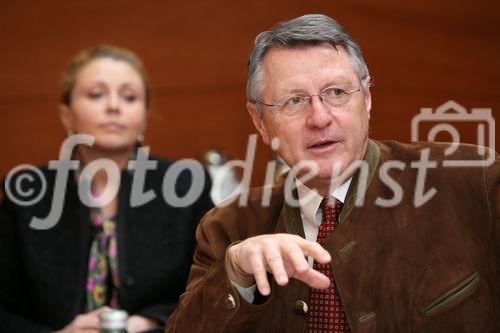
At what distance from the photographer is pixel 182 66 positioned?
133 inches

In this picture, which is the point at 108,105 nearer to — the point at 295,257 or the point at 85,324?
the point at 85,324

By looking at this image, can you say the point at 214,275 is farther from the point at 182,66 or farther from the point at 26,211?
the point at 182,66

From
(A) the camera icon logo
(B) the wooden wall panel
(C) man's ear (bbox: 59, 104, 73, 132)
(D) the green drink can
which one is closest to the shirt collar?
(D) the green drink can

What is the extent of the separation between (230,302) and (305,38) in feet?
1.92

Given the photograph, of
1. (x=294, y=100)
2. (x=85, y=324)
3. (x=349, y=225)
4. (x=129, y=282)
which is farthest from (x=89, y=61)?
(x=349, y=225)

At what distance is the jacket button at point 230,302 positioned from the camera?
149 centimetres

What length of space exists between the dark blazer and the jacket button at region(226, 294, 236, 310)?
81cm

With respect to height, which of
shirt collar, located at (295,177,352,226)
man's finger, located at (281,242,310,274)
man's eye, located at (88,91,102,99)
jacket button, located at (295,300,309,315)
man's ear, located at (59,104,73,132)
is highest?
man's eye, located at (88,91,102,99)

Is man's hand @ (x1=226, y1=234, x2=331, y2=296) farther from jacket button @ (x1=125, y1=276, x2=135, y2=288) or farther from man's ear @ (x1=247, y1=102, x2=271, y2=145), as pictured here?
jacket button @ (x1=125, y1=276, x2=135, y2=288)

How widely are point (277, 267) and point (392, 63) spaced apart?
2.07m

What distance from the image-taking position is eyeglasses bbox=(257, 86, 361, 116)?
1.66m

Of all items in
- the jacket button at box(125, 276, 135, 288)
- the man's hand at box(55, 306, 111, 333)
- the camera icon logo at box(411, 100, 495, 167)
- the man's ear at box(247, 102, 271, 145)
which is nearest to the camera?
the man's ear at box(247, 102, 271, 145)

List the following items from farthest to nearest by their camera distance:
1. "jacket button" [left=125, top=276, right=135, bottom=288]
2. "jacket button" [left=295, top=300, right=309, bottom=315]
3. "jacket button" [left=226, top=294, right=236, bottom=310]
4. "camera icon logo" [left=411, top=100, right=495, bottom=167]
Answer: "camera icon logo" [left=411, top=100, right=495, bottom=167] → "jacket button" [left=125, top=276, right=135, bottom=288] → "jacket button" [left=295, top=300, right=309, bottom=315] → "jacket button" [left=226, top=294, right=236, bottom=310]

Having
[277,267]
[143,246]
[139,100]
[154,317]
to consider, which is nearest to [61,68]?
[139,100]
